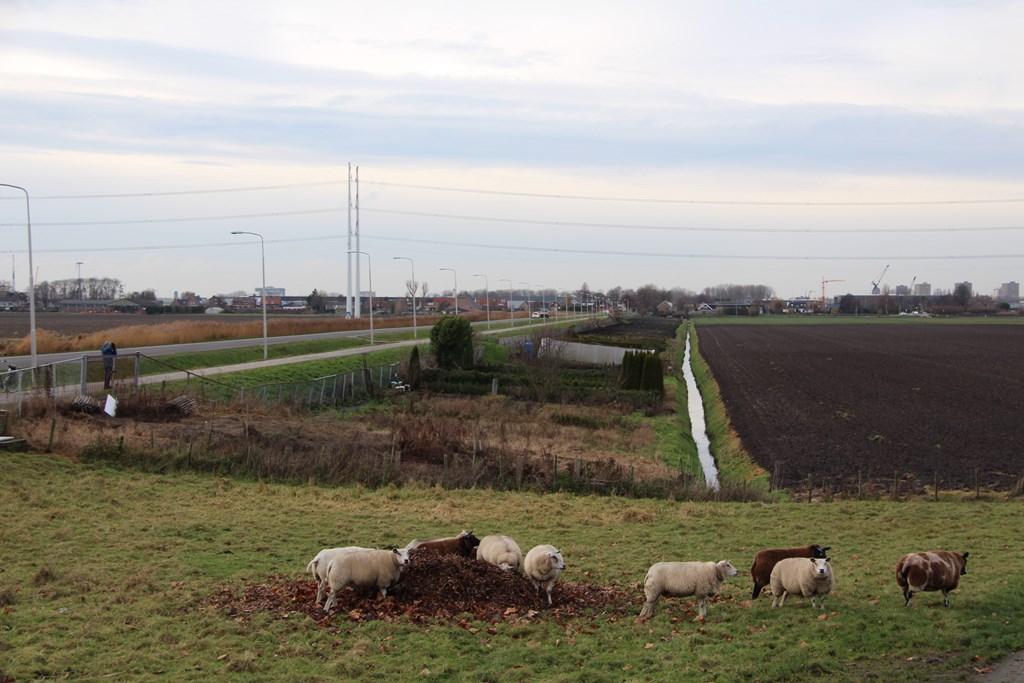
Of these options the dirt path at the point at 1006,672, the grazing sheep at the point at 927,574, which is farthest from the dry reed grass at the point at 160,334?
the dirt path at the point at 1006,672

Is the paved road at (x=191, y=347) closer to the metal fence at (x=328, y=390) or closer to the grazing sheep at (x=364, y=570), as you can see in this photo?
the metal fence at (x=328, y=390)

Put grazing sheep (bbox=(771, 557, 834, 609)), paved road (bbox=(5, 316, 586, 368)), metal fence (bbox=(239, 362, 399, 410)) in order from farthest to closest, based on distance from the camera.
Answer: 1. paved road (bbox=(5, 316, 586, 368))
2. metal fence (bbox=(239, 362, 399, 410))
3. grazing sheep (bbox=(771, 557, 834, 609))

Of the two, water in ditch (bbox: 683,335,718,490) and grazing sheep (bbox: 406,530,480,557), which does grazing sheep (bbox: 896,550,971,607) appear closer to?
grazing sheep (bbox: 406,530,480,557)

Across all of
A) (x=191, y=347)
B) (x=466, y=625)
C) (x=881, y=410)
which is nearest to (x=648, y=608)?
(x=466, y=625)

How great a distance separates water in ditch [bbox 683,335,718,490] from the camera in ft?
131

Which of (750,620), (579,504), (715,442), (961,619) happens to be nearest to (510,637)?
(750,620)

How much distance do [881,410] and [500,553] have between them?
41120mm

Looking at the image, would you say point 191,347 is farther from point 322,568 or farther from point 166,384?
point 322,568

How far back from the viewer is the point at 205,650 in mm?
12664

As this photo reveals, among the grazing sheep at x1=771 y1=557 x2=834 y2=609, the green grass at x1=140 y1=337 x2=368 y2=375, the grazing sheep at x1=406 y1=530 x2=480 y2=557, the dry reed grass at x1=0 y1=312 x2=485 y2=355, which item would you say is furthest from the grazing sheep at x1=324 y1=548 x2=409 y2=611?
the dry reed grass at x1=0 y1=312 x2=485 y2=355

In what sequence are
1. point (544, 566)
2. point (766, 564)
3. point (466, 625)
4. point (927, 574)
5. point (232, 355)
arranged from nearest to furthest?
point (466, 625)
point (927, 574)
point (544, 566)
point (766, 564)
point (232, 355)

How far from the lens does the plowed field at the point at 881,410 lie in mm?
35656

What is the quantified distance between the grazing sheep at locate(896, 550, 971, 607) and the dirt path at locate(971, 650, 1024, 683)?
2.11m

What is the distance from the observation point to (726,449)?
144ft
